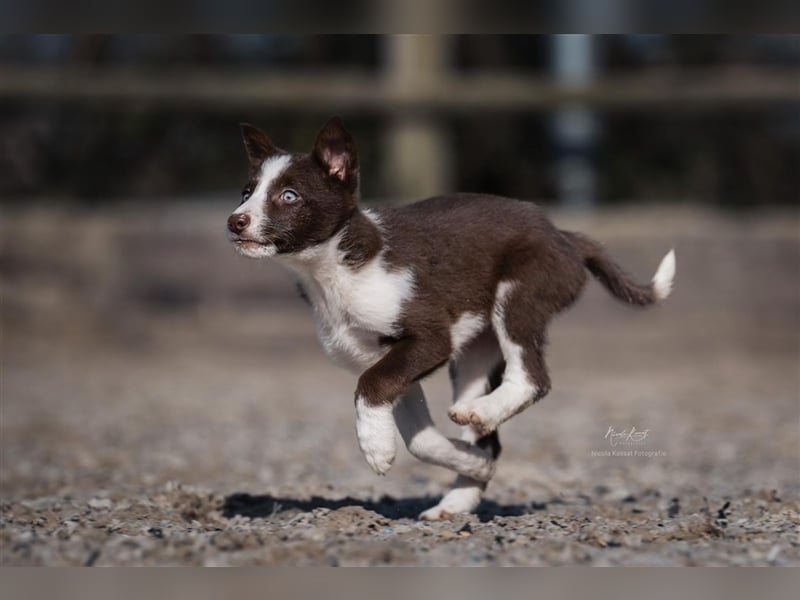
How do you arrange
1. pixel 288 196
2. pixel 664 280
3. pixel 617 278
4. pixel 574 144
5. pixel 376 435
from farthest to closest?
pixel 574 144
pixel 664 280
pixel 617 278
pixel 288 196
pixel 376 435

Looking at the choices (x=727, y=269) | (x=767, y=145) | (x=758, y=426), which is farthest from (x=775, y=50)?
(x=758, y=426)

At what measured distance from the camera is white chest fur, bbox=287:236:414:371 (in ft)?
16.7

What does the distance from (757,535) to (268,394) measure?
20.1 ft

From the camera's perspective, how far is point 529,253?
Answer: 5250 mm

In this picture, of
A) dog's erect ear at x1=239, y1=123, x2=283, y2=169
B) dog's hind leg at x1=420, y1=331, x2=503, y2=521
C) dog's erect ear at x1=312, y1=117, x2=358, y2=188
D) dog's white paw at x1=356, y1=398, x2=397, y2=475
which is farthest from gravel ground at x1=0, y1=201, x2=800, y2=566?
dog's erect ear at x1=239, y1=123, x2=283, y2=169

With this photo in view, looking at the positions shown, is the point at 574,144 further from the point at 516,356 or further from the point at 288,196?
the point at 288,196

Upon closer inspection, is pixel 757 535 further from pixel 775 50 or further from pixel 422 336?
pixel 775 50

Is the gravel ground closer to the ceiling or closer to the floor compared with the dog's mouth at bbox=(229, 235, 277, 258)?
closer to the floor

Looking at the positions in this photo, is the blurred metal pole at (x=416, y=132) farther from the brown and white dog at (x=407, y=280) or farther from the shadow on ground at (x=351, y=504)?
the brown and white dog at (x=407, y=280)

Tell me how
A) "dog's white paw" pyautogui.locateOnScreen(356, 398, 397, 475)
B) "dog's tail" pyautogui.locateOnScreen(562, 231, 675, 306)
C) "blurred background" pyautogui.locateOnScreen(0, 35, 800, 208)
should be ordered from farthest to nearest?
"blurred background" pyautogui.locateOnScreen(0, 35, 800, 208) → "dog's tail" pyautogui.locateOnScreen(562, 231, 675, 306) → "dog's white paw" pyautogui.locateOnScreen(356, 398, 397, 475)

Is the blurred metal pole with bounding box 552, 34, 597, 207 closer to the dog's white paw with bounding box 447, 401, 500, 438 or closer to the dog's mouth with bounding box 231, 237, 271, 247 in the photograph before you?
the dog's white paw with bounding box 447, 401, 500, 438

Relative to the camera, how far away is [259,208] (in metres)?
4.99

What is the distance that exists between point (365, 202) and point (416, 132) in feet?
2.91

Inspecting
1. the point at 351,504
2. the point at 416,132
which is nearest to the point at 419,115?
the point at 416,132
